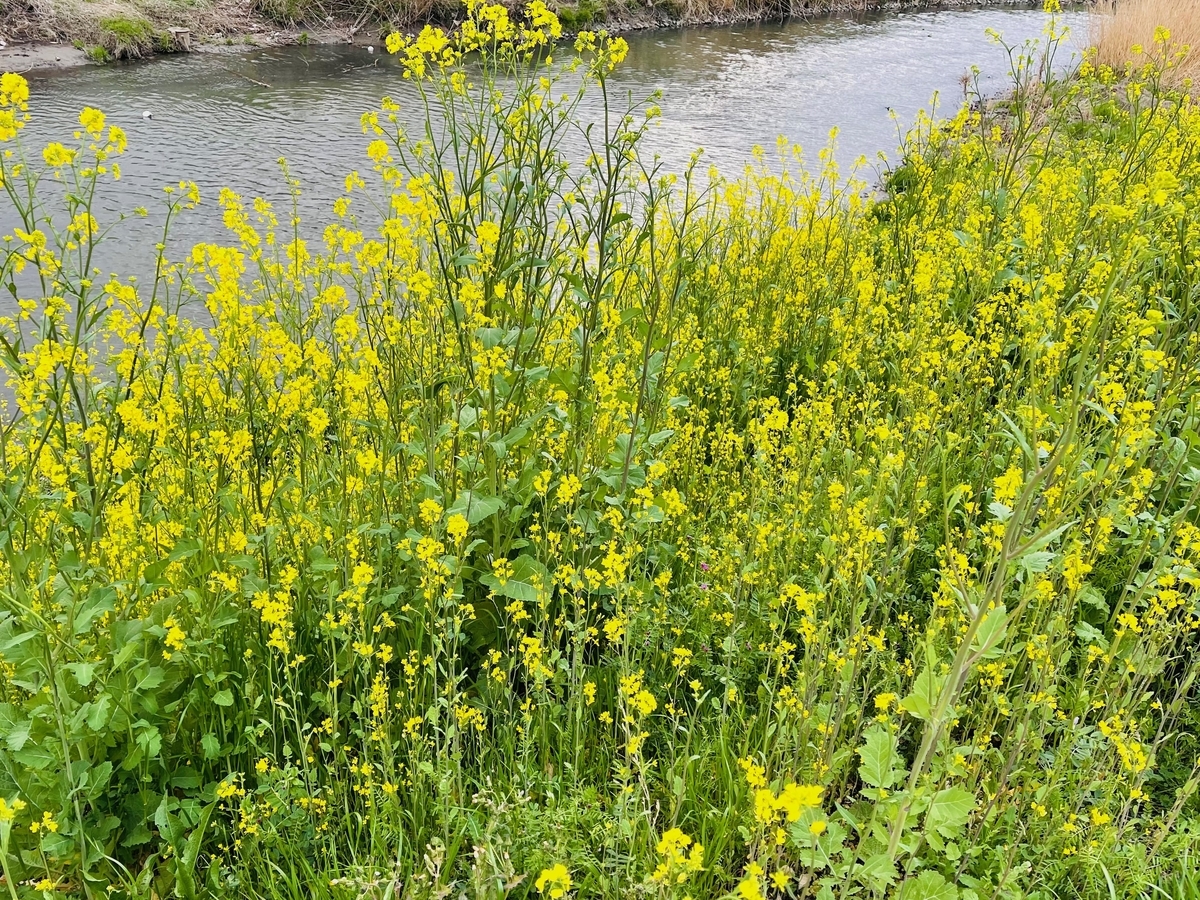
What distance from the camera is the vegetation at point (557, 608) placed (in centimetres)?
178

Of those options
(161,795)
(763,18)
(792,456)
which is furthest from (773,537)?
(763,18)

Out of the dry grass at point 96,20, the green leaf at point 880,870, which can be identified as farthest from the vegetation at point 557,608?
the dry grass at point 96,20

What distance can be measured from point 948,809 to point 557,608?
1.35 meters

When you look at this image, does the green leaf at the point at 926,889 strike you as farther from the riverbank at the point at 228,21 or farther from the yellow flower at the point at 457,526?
the riverbank at the point at 228,21

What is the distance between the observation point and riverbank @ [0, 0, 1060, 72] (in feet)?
38.5

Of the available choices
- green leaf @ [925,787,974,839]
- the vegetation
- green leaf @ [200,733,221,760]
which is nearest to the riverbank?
the vegetation

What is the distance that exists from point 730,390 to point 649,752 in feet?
6.72

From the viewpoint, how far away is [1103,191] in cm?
385

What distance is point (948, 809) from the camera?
1451 mm

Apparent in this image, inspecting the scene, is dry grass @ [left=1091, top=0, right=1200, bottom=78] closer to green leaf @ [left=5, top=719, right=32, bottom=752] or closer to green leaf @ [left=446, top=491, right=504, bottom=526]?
green leaf @ [left=446, top=491, right=504, bottom=526]

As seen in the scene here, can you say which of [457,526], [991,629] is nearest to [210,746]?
[457,526]

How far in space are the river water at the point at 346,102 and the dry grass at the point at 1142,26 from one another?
200cm

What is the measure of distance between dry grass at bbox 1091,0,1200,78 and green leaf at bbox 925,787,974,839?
450 inches

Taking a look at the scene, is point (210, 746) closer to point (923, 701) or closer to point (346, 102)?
point (923, 701)
